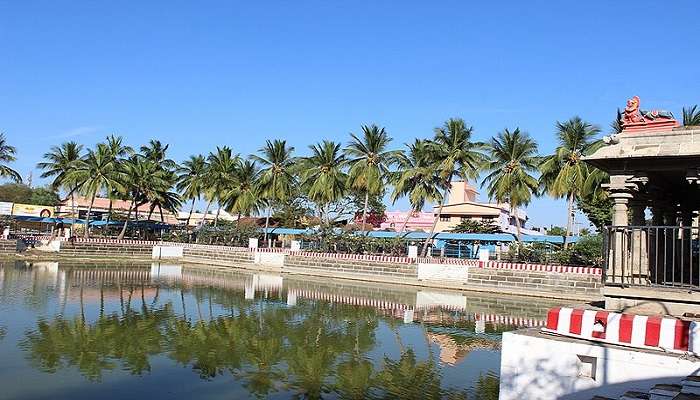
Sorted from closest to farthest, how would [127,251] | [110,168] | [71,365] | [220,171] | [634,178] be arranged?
[634,178] → [71,365] → [127,251] → [110,168] → [220,171]

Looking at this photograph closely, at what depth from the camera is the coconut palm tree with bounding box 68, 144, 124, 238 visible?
3909 centimetres

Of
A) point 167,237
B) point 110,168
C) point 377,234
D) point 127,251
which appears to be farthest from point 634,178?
point 167,237

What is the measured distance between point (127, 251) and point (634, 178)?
3291 cm

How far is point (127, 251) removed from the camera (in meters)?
35.2

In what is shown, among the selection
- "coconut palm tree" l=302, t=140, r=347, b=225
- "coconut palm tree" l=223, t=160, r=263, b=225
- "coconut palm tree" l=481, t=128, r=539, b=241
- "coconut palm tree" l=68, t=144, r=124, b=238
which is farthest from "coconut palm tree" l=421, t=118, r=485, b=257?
"coconut palm tree" l=68, t=144, r=124, b=238

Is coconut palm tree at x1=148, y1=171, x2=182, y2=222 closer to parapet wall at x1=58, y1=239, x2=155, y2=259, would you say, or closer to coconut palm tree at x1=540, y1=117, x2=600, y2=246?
parapet wall at x1=58, y1=239, x2=155, y2=259

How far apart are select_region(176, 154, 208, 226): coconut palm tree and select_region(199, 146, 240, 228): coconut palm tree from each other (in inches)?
57.5

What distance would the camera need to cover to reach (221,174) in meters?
43.7

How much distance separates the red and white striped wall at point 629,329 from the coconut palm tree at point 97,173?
1495 inches

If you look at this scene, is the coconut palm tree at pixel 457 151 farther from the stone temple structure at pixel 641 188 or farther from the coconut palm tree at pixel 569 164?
the stone temple structure at pixel 641 188

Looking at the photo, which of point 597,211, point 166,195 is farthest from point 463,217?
point 166,195

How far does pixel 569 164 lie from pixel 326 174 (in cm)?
1585

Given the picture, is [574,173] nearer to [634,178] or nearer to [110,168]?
[634,178]

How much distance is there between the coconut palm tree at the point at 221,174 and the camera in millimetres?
43750
